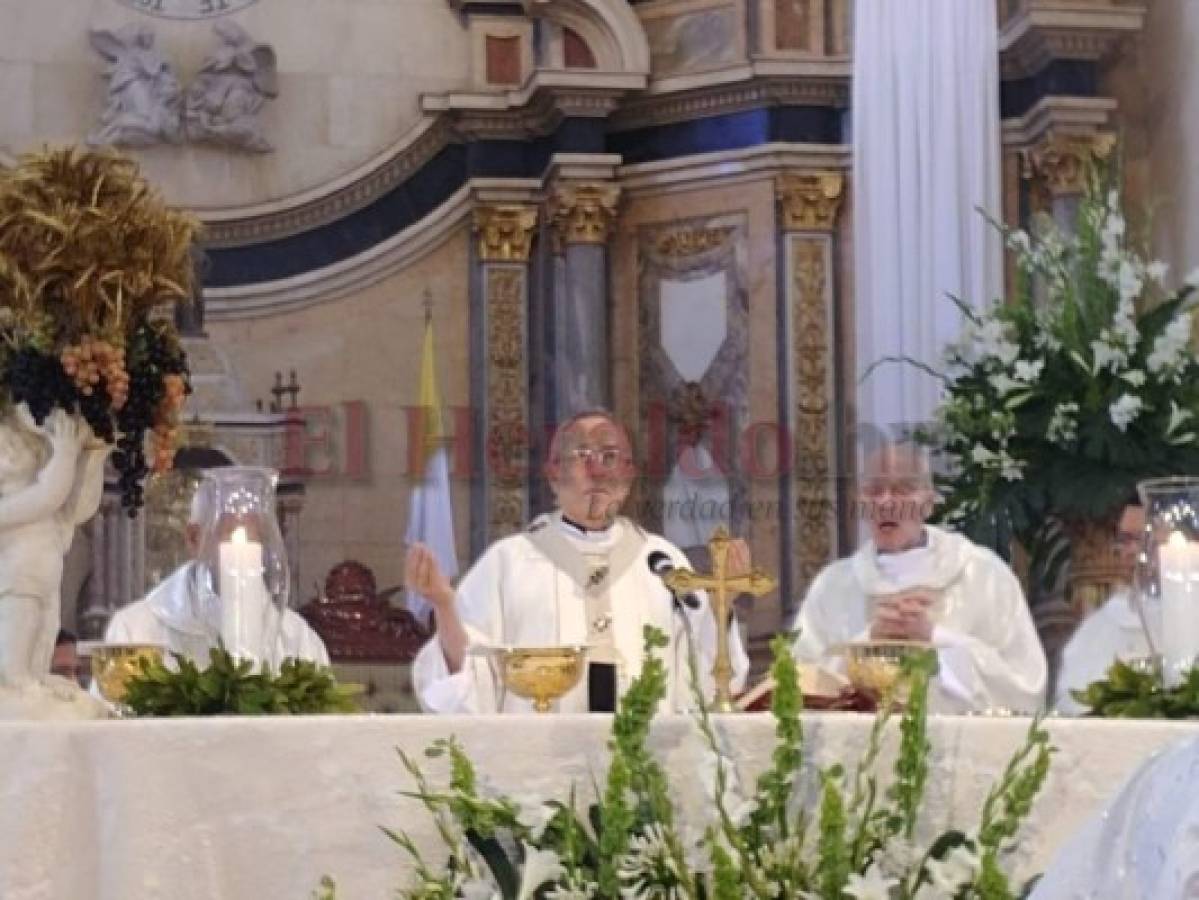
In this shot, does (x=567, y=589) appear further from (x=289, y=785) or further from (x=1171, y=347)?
(x=289, y=785)

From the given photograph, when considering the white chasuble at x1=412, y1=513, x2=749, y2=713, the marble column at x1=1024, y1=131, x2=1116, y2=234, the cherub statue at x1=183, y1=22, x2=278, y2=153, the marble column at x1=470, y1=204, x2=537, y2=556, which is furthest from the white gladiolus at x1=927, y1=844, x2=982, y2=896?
the cherub statue at x1=183, y1=22, x2=278, y2=153

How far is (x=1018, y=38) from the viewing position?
37.0ft

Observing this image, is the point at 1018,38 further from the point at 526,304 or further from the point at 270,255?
the point at 270,255

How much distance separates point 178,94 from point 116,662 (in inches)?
323

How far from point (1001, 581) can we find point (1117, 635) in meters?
0.78

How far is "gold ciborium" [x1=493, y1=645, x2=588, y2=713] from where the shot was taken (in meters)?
4.27

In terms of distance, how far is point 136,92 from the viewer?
12039 millimetres

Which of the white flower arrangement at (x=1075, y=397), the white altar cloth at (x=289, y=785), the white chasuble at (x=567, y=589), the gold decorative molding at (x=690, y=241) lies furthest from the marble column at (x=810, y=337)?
the white altar cloth at (x=289, y=785)

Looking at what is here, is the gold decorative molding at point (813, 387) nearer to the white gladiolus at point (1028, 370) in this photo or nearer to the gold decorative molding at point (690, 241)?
the gold decorative molding at point (690, 241)

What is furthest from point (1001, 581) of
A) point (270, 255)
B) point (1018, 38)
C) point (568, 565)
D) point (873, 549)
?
point (270, 255)

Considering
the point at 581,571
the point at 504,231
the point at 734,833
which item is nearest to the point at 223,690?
the point at 734,833

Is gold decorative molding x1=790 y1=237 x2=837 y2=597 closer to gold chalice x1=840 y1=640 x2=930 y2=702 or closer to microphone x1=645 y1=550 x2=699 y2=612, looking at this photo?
microphone x1=645 y1=550 x2=699 y2=612

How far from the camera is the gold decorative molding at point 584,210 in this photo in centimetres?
1190

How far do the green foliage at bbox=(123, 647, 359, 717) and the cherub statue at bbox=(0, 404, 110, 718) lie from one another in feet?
0.33
